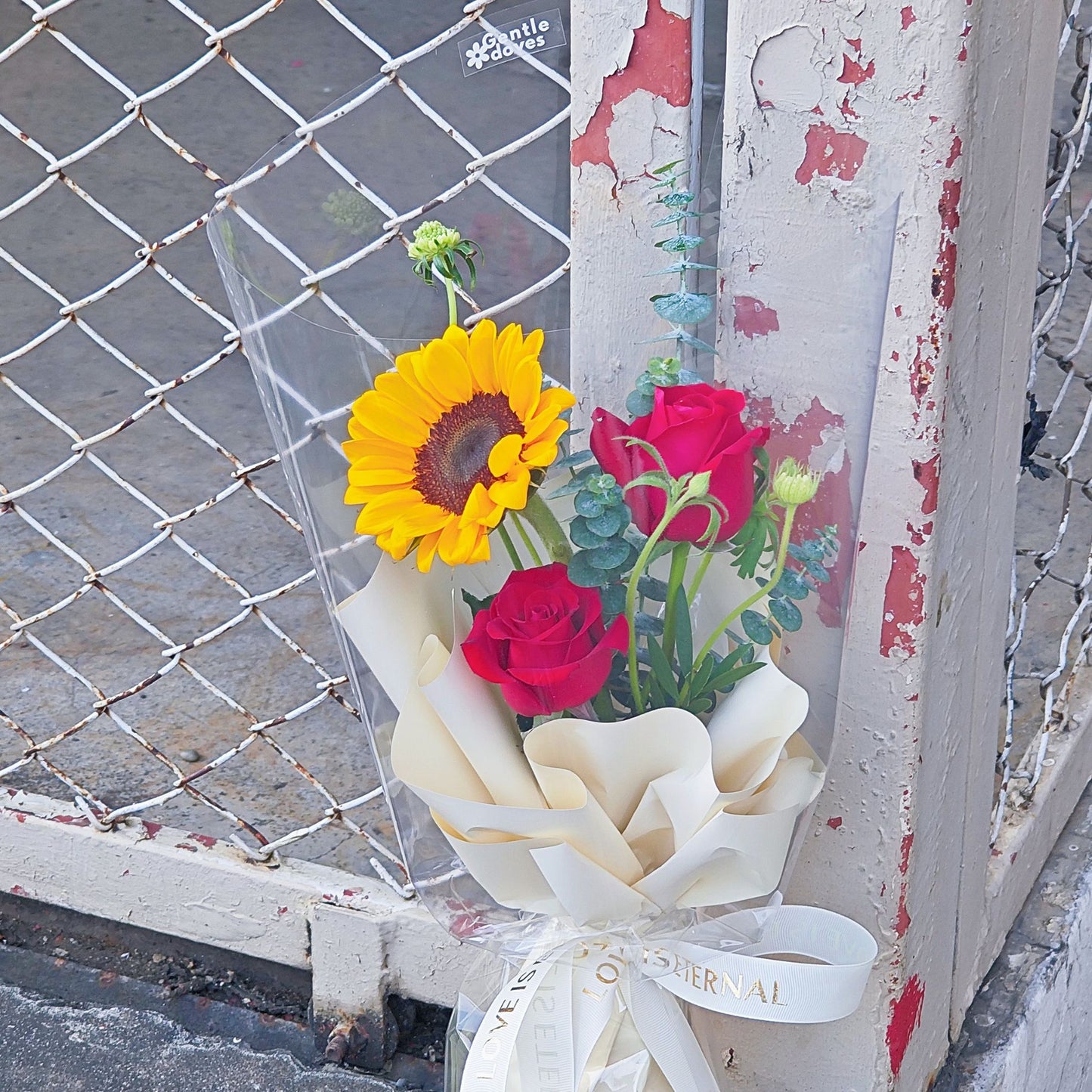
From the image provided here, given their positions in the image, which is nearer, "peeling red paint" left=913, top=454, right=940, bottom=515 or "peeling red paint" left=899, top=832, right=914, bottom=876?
"peeling red paint" left=913, top=454, right=940, bottom=515

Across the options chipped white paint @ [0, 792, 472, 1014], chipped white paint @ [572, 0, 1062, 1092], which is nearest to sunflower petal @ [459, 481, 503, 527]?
chipped white paint @ [572, 0, 1062, 1092]

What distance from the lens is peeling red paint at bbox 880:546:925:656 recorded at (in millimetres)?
790

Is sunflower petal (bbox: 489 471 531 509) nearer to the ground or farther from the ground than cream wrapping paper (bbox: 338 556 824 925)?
farther from the ground

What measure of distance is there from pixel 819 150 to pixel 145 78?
14.9ft

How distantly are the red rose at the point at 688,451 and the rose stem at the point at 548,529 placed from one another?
0.04 meters

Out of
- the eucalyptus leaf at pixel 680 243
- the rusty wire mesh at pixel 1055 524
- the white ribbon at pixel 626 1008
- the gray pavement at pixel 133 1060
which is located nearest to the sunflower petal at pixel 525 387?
the eucalyptus leaf at pixel 680 243

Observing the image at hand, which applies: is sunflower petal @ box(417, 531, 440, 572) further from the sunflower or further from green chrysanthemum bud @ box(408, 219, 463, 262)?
green chrysanthemum bud @ box(408, 219, 463, 262)

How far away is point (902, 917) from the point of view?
899 mm

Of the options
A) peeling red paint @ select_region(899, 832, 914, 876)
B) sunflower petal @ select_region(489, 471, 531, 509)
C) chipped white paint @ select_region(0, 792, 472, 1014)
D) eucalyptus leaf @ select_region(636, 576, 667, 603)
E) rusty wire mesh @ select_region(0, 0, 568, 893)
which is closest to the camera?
sunflower petal @ select_region(489, 471, 531, 509)

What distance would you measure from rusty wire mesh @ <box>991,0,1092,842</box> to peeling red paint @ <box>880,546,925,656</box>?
28cm

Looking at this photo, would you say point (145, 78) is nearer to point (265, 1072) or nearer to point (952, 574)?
point (265, 1072)

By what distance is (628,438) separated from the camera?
65 centimetres

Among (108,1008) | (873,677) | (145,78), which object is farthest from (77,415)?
(145,78)

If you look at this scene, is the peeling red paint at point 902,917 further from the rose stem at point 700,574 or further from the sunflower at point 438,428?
the sunflower at point 438,428
